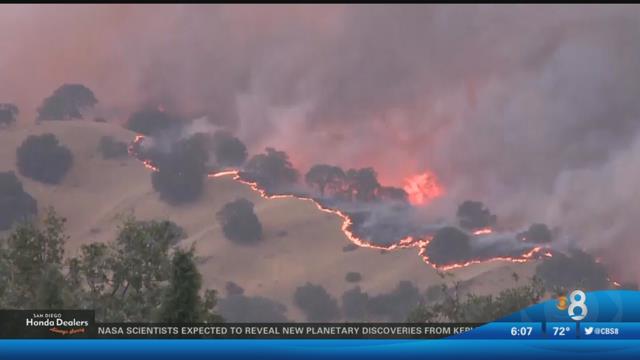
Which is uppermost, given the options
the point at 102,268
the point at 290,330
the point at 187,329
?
the point at 102,268

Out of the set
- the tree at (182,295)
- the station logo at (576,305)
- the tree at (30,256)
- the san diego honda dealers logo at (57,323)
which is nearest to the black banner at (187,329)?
the san diego honda dealers logo at (57,323)

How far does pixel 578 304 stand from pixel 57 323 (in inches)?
719

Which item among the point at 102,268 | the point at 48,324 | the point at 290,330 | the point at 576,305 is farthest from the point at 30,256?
the point at 576,305

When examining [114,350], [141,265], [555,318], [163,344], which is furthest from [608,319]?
[141,265]

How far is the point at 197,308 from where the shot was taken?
28.7 meters

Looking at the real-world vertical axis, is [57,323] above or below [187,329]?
above

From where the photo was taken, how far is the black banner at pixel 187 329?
974 inches

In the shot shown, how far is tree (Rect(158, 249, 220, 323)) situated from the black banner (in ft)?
2.69

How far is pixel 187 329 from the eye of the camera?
1074 inches

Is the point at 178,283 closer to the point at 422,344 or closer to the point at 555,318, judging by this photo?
the point at 422,344

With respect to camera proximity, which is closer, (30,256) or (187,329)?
(187,329)

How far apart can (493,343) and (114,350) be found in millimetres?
11671

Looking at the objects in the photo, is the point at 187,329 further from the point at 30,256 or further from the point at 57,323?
the point at 30,256

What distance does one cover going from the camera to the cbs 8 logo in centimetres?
2405
